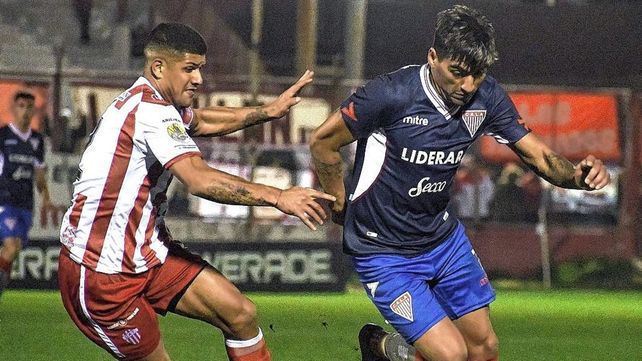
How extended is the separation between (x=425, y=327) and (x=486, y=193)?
1136 centimetres

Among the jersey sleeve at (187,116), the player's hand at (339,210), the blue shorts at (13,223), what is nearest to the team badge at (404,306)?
the player's hand at (339,210)

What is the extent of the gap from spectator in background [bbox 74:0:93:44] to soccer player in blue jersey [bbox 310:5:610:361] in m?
14.5

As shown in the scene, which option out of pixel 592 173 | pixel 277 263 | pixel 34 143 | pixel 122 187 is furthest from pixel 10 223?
pixel 592 173

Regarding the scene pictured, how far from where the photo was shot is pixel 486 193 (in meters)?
17.8

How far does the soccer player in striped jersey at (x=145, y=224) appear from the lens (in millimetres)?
6043

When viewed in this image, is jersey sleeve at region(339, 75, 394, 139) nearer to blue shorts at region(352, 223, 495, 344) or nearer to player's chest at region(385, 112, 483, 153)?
player's chest at region(385, 112, 483, 153)

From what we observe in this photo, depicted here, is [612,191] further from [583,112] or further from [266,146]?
[266,146]

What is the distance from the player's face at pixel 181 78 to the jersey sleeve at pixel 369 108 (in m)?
0.81

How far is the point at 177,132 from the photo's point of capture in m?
6.03

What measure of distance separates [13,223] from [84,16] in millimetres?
9301

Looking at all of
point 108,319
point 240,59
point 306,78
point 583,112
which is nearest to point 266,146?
point 240,59

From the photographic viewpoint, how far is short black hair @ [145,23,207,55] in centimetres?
625

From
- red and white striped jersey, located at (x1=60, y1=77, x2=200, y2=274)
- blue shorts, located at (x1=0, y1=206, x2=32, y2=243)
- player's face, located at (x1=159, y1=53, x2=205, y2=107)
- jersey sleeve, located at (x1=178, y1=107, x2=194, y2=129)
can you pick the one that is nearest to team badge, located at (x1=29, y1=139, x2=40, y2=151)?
blue shorts, located at (x1=0, y1=206, x2=32, y2=243)

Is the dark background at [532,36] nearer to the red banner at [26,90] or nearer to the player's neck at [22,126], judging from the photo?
the red banner at [26,90]
